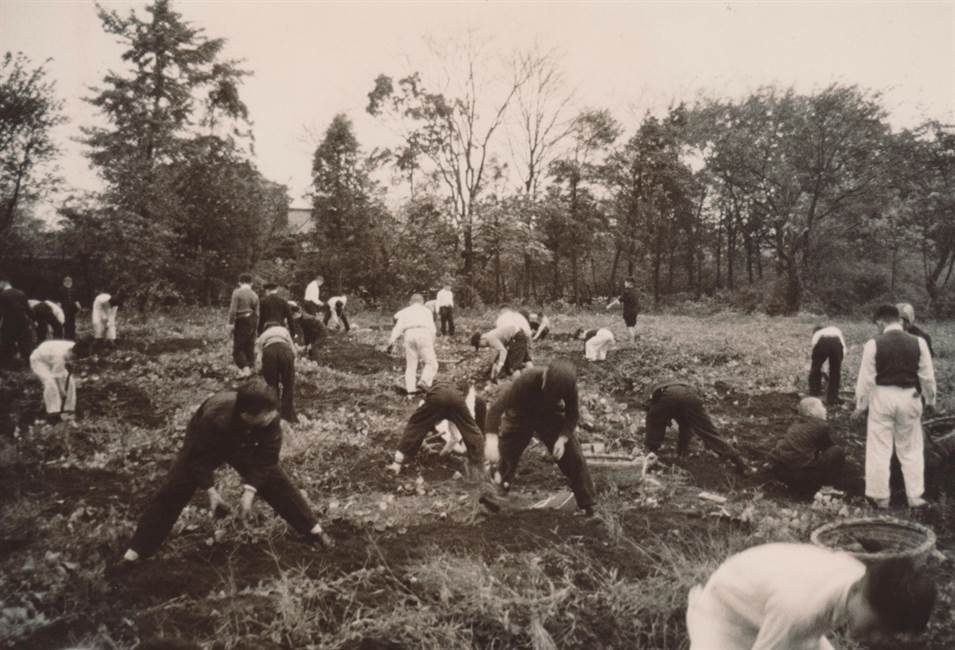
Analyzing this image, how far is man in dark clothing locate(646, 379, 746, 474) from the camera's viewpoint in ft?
21.7

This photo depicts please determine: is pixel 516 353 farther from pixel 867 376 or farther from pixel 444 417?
pixel 867 376

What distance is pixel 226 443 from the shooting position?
4.22m

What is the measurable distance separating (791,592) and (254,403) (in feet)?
9.77

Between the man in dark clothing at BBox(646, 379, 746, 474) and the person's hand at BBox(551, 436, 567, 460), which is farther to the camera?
the man in dark clothing at BBox(646, 379, 746, 474)

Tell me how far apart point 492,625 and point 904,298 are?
1644cm

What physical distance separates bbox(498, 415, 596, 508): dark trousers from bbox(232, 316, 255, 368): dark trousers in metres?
5.71

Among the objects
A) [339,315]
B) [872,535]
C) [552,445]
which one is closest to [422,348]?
[552,445]

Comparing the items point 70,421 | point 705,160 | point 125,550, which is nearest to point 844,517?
point 125,550

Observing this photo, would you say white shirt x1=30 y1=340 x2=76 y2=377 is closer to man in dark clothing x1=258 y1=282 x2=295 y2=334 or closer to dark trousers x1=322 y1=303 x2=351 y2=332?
man in dark clothing x1=258 y1=282 x2=295 y2=334

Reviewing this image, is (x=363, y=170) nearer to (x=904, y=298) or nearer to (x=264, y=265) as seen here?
(x=264, y=265)

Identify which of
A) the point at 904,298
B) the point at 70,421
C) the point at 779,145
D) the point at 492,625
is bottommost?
the point at 492,625

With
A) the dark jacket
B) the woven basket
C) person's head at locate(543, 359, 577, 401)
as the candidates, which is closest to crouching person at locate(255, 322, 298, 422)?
the dark jacket

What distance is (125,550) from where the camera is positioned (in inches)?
173

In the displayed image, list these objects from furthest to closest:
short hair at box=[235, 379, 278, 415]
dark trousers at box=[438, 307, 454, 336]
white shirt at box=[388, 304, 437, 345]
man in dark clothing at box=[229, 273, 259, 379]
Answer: dark trousers at box=[438, 307, 454, 336]
man in dark clothing at box=[229, 273, 259, 379]
white shirt at box=[388, 304, 437, 345]
short hair at box=[235, 379, 278, 415]
